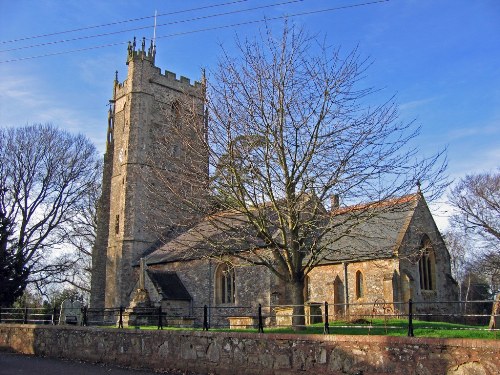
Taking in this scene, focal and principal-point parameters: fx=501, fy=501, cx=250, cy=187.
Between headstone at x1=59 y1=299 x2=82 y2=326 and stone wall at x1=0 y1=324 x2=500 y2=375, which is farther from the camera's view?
headstone at x1=59 y1=299 x2=82 y2=326

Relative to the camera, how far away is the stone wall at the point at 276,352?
941 cm

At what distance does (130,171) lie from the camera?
33.7 metres

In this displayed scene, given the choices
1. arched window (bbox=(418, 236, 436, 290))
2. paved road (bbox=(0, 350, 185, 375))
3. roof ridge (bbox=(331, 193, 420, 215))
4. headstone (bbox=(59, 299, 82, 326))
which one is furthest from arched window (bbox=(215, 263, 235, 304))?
roof ridge (bbox=(331, 193, 420, 215))

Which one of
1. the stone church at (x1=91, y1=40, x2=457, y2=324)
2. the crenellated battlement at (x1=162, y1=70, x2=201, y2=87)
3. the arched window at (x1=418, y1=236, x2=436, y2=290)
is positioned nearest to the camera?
the stone church at (x1=91, y1=40, x2=457, y2=324)

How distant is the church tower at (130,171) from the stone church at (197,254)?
0.07 m

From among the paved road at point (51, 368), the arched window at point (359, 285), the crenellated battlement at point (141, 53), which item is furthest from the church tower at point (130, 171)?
the paved road at point (51, 368)

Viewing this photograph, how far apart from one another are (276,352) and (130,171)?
23863mm

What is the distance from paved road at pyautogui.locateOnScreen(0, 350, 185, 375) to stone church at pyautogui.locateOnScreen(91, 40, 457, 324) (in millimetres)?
4359

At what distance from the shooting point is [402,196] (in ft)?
46.1

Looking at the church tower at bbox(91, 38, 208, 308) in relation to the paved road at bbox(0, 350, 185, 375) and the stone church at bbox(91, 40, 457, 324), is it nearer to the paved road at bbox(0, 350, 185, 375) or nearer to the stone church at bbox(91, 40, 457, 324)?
the stone church at bbox(91, 40, 457, 324)

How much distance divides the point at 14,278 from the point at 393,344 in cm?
2646

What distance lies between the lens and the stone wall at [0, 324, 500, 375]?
9406 mm

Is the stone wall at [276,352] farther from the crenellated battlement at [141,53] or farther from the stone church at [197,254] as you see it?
the crenellated battlement at [141,53]

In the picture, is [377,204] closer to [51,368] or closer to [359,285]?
[51,368]
